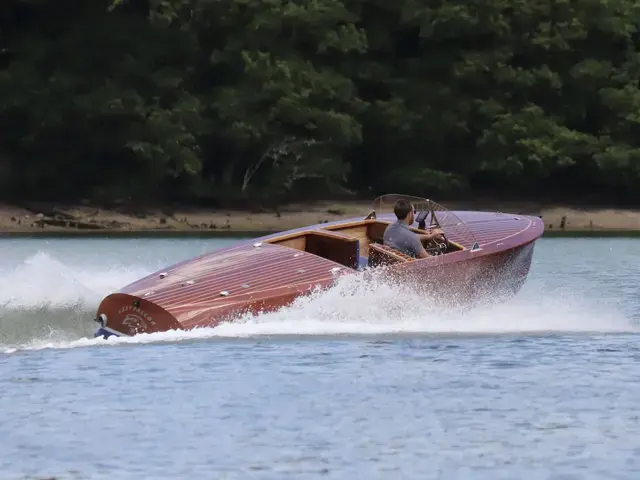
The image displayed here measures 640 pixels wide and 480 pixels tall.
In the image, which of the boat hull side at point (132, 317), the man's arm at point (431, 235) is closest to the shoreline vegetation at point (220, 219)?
the man's arm at point (431, 235)

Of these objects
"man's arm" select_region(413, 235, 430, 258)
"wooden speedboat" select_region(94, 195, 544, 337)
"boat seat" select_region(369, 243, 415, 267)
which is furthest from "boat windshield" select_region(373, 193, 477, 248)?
"boat seat" select_region(369, 243, 415, 267)

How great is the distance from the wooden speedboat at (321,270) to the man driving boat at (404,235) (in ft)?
0.41

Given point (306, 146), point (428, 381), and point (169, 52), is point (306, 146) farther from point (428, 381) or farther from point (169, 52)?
point (428, 381)

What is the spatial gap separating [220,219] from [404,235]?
26088 mm

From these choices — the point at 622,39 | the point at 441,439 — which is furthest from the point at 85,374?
the point at 622,39

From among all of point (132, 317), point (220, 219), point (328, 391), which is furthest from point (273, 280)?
point (220, 219)

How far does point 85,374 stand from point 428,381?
3.29m

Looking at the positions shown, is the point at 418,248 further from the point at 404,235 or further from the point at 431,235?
the point at 431,235

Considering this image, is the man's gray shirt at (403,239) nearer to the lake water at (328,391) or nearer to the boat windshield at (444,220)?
the lake water at (328,391)

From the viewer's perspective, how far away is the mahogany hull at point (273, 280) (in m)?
18.0

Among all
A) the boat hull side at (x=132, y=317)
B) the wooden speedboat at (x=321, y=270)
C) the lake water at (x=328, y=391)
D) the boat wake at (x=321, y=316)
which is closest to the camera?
the lake water at (x=328, y=391)

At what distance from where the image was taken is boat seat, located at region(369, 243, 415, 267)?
1980 centimetres

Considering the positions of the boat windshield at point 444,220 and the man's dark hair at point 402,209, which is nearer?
the man's dark hair at point 402,209

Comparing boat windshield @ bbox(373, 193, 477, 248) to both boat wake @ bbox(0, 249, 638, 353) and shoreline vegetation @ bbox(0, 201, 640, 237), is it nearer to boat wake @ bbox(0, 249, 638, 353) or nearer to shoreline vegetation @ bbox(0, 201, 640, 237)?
boat wake @ bbox(0, 249, 638, 353)
